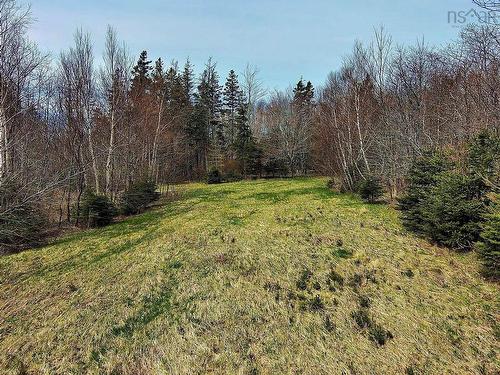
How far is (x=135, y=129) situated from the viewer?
15.1 meters

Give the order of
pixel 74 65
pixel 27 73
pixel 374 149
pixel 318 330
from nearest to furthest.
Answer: pixel 318 330, pixel 27 73, pixel 74 65, pixel 374 149

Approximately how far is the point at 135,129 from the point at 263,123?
20.7 m

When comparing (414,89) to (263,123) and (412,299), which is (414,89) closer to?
(412,299)

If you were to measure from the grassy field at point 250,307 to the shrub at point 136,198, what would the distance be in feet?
11.8

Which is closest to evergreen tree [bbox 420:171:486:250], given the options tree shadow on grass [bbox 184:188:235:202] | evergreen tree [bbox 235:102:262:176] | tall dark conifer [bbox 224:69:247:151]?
tree shadow on grass [bbox 184:188:235:202]

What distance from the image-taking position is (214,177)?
23719 mm

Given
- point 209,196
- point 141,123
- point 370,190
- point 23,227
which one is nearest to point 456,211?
point 370,190

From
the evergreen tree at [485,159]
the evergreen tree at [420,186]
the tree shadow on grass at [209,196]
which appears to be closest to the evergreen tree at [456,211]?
the evergreen tree at [485,159]

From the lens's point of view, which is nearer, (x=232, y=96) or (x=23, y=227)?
(x=23, y=227)

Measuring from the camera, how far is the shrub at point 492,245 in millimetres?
4246

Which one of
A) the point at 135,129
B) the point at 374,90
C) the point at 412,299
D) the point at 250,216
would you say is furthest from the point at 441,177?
the point at 135,129

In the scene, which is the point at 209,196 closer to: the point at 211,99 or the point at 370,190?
the point at 370,190

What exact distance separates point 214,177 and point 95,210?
15180 millimetres

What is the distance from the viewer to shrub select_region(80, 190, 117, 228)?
8.66 meters
